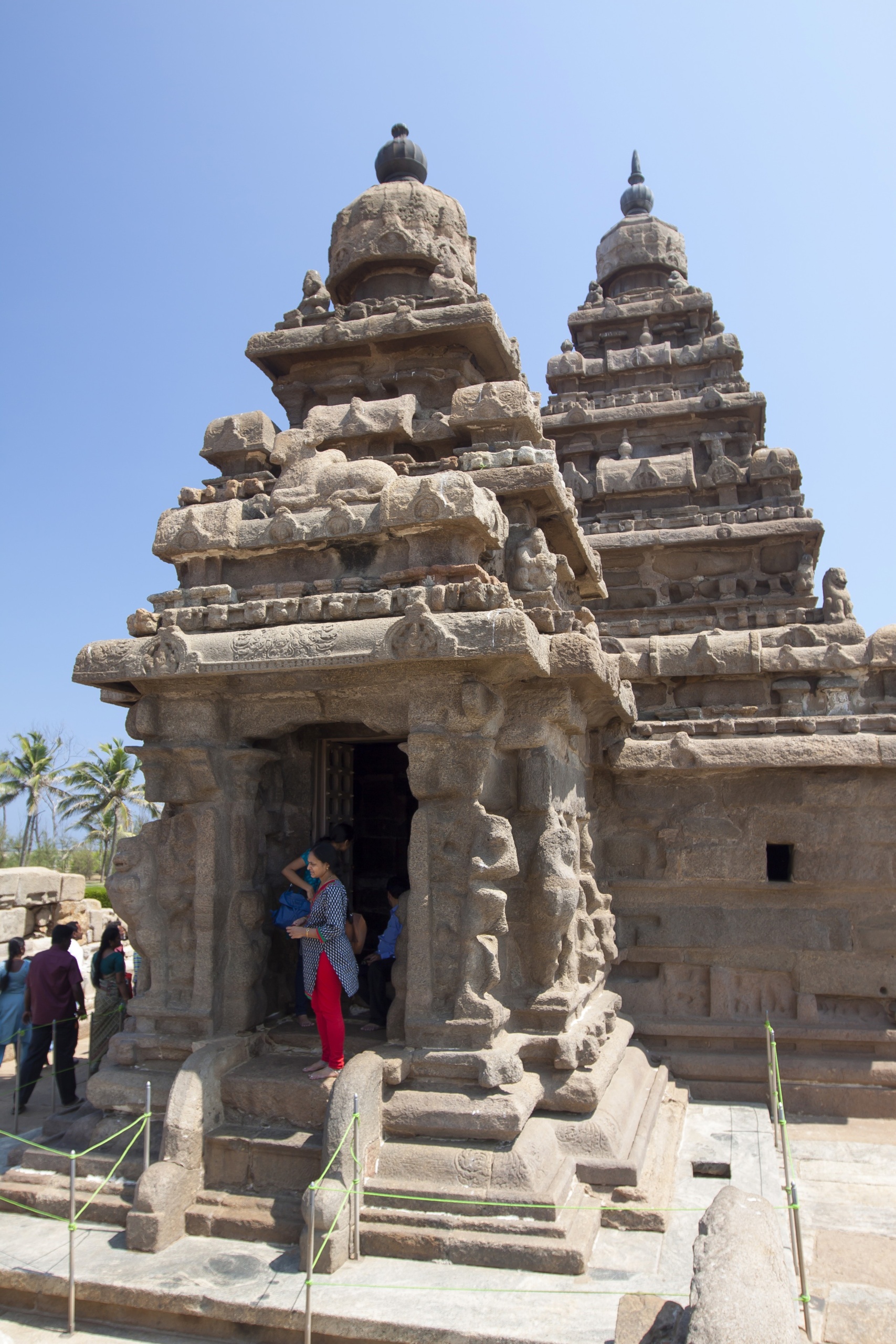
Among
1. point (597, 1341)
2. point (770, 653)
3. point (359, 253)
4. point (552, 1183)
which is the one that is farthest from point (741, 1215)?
point (359, 253)

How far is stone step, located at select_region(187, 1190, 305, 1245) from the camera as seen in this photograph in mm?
5254

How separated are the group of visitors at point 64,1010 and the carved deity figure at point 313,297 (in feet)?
18.0

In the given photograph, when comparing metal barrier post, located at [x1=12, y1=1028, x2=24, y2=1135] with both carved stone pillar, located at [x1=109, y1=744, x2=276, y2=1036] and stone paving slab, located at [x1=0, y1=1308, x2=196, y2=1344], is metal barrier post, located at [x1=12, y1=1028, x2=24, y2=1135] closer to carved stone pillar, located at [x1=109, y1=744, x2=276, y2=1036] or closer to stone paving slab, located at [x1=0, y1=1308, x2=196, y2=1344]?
carved stone pillar, located at [x1=109, y1=744, x2=276, y2=1036]

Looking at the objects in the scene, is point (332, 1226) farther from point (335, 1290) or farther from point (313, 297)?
point (313, 297)

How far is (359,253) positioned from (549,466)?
3488 mm

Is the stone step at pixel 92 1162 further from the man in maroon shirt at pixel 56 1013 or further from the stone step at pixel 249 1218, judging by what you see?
the man in maroon shirt at pixel 56 1013

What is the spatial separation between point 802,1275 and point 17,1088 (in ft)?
19.6

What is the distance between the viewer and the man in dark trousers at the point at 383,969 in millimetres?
6707

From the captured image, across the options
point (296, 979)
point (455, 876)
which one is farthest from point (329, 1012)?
point (296, 979)

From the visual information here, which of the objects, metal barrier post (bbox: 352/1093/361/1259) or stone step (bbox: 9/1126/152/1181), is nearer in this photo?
metal barrier post (bbox: 352/1093/361/1259)

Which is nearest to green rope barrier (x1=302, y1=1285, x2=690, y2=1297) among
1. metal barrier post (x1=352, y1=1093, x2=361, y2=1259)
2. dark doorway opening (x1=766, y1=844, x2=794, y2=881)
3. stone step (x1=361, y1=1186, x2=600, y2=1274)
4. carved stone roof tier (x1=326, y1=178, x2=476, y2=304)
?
stone step (x1=361, y1=1186, x2=600, y2=1274)

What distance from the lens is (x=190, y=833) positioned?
6.53 m

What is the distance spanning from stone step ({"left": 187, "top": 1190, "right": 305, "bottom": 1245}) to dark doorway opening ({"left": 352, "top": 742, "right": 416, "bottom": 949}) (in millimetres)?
3990

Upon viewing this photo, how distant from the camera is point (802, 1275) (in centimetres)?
444
